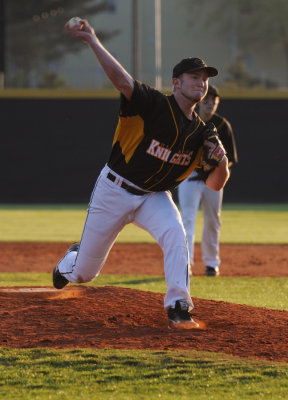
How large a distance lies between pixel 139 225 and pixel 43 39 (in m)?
39.4

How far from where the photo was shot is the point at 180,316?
17.6 feet

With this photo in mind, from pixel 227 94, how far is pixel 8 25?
22.8m

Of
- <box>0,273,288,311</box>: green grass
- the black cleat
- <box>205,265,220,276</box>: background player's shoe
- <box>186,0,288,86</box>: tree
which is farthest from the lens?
<box>186,0,288,86</box>: tree

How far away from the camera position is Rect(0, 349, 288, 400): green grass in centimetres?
411

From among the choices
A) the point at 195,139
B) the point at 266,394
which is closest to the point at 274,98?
the point at 195,139

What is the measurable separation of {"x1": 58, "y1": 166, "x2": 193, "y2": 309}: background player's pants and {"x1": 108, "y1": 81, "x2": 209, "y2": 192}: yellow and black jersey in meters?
0.13

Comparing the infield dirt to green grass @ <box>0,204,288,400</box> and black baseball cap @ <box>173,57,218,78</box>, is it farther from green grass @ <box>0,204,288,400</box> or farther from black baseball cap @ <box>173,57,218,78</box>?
black baseball cap @ <box>173,57,218,78</box>

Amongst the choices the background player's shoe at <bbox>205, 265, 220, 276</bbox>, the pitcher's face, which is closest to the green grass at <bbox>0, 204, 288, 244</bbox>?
Answer: the background player's shoe at <bbox>205, 265, 220, 276</bbox>

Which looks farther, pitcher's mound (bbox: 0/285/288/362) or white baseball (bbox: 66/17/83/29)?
pitcher's mound (bbox: 0/285/288/362)

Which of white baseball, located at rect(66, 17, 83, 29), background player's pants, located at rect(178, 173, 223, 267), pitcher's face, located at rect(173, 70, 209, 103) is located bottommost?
background player's pants, located at rect(178, 173, 223, 267)

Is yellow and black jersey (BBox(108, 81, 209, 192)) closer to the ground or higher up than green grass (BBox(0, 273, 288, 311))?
higher up

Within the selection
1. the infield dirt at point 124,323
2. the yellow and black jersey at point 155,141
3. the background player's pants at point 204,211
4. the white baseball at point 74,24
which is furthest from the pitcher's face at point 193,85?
the background player's pants at point 204,211

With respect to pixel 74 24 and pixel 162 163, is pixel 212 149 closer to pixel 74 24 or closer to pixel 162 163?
pixel 162 163

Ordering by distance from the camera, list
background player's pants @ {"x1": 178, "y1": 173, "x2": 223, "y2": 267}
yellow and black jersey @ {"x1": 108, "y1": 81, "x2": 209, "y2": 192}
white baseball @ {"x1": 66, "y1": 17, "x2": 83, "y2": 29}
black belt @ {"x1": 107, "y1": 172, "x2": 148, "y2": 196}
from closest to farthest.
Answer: white baseball @ {"x1": 66, "y1": 17, "x2": 83, "y2": 29} < yellow and black jersey @ {"x1": 108, "y1": 81, "x2": 209, "y2": 192} < black belt @ {"x1": 107, "y1": 172, "x2": 148, "y2": 196} < background player's pants @ {"x1": 178, "y1": 173, "x2": 223, "y2": 267}
